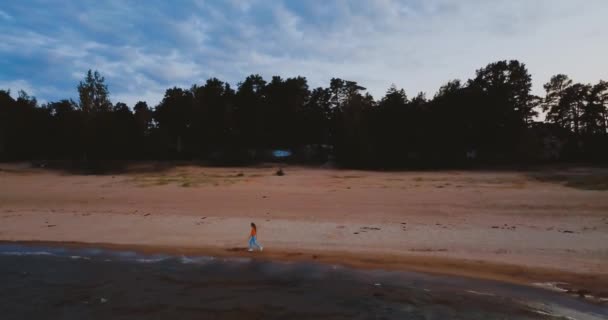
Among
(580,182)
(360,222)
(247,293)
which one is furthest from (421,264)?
(580,182)

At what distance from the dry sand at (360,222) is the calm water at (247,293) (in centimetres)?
100

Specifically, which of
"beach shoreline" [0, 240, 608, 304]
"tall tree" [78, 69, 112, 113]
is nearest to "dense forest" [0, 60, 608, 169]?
"tall tree" [78, 69, 112, 113]

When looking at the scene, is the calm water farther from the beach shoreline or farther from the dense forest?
the dense forest

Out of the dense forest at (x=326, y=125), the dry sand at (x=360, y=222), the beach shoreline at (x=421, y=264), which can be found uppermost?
the dense forest at (x=326, y=125)

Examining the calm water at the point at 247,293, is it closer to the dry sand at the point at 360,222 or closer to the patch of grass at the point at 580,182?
the dry sand at the point at 360,222

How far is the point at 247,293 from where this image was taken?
30.5 feet

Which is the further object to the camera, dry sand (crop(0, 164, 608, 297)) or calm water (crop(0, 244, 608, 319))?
dry sand (crop(0, 164, 608, 297))

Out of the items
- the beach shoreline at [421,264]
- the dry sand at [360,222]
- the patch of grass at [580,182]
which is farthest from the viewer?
the patch of grass at [580,182]

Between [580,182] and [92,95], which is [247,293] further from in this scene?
[92,95]

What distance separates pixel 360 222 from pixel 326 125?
38150 millimetres

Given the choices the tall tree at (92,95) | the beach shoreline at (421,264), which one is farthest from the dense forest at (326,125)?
the beach shoreline at (421,264)

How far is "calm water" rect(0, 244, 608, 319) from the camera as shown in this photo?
26.7 ft

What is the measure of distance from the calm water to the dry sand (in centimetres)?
100

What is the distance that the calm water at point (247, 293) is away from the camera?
8.14 m
